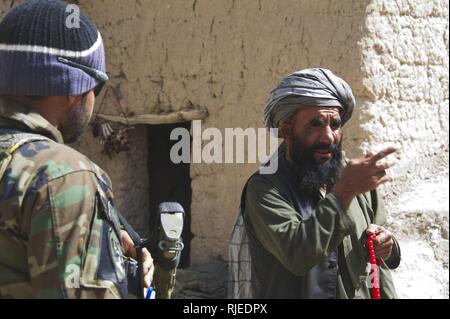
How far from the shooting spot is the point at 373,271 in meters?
2.80

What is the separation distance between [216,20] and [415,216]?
1.91 meters

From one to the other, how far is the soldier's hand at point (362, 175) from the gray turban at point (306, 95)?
41 cm

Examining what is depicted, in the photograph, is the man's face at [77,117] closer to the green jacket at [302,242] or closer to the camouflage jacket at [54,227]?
the camouflage jacket at [54,227]

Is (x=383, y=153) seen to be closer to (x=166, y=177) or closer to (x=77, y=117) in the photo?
(x=77, y=117)

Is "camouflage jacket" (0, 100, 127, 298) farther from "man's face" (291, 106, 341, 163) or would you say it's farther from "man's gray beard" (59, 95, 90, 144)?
"man's face" (291, 106, 341, 163)

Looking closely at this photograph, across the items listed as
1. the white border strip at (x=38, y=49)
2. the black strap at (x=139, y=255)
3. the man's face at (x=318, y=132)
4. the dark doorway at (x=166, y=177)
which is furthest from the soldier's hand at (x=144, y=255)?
the dark doorway at (x=166, y=177)

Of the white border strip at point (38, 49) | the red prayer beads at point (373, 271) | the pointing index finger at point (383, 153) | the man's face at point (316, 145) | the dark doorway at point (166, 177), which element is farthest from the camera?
the dark doorway at point (166, 177)

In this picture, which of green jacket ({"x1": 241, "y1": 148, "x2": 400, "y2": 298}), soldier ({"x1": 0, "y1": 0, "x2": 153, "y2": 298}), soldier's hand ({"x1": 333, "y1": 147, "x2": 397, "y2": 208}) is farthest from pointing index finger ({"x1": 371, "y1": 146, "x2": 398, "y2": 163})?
soldier ({"x1": 0, "y1": 0, "x2": 153, "y2": 298})

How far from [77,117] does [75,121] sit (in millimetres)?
13

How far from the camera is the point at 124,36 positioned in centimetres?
595

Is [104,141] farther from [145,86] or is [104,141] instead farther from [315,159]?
[315,159]

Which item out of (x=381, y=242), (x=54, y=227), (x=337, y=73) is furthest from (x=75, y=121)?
(x=337, y=73)

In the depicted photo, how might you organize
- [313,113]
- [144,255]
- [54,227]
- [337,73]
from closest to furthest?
[54,227] → [144,255] → [313,113] → [337,73]

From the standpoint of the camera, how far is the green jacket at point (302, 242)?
8.33 feet
